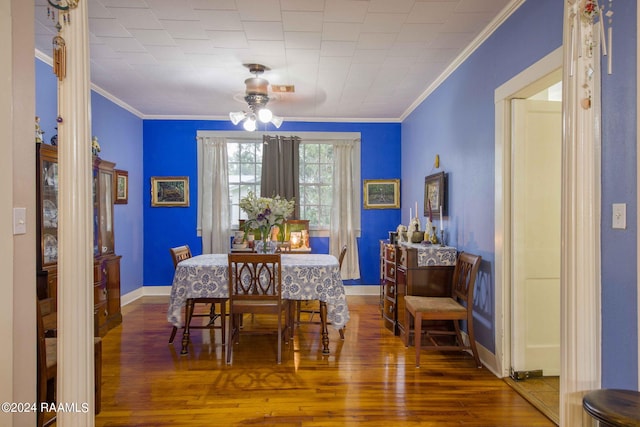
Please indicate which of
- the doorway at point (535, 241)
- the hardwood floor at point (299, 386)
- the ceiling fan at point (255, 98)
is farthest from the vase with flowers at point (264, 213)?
the doorway at point (535, 241)

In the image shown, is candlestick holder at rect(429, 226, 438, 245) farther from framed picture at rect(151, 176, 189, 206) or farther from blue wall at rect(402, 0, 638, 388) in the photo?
framed picture at rect(151, 176, 189, 206)

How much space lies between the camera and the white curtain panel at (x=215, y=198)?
5.95 metres

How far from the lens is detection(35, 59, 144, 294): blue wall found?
4.84 meters

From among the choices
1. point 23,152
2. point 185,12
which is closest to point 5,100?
point 23,152

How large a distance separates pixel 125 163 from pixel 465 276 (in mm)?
4581

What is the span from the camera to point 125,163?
542cm

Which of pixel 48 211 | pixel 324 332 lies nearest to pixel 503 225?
pixel 324 332

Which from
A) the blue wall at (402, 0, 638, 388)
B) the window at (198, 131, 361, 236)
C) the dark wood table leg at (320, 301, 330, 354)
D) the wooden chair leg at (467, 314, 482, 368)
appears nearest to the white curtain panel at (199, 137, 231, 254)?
the window at (198, 131, 361, 236)

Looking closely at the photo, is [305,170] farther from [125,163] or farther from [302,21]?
[302,21]

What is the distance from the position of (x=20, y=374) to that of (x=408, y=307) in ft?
9.13

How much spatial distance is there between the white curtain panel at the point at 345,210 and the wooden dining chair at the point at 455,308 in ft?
8.18

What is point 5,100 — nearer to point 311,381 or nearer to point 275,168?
point 311,381

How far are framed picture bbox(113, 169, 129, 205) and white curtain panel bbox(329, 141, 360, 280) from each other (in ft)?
9.70

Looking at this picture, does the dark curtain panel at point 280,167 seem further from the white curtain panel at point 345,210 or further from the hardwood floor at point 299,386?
the hardwood floor at point 299,386
